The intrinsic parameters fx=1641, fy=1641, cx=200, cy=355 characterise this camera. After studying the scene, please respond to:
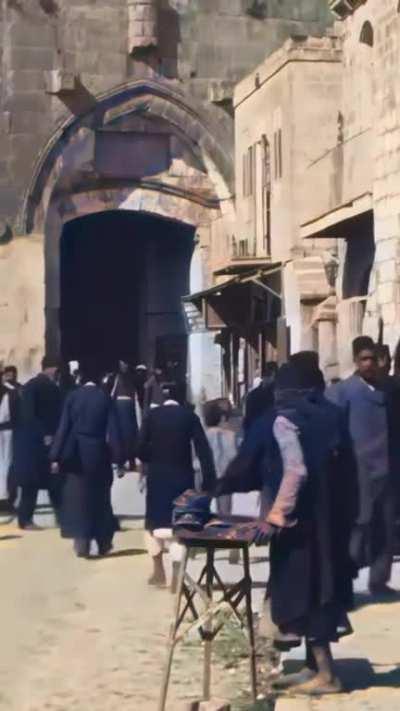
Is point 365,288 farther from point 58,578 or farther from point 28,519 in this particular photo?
point 58,578

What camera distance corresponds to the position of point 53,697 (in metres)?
7.93

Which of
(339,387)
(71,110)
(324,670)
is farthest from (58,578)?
(71,110)

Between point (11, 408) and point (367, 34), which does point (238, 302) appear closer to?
point (367, 34)

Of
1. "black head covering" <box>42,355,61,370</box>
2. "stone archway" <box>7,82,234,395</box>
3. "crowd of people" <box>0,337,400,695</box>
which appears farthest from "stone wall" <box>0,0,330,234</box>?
"crowd of people" <box>0,337,400,695</box>

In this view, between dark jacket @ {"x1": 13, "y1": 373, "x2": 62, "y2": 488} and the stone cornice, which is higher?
the stone cornice

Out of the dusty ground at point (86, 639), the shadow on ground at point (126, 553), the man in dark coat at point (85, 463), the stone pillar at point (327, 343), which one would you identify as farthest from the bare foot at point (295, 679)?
the stone pillar at point (327, 343)

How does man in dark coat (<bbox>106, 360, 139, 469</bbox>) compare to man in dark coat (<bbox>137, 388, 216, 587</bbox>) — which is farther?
man in dark coat (<bbox>106, 360, 139, 469</bbox>)

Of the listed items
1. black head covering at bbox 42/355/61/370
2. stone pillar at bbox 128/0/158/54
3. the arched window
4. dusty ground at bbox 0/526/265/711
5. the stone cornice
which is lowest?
dusty ground at bbox 0/526/265/711

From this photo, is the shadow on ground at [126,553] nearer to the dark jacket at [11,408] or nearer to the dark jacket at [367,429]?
the dark jacket at [367,429]

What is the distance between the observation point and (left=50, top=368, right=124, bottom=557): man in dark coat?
13367mm

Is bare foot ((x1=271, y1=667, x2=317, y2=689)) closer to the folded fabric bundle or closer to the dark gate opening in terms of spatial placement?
the folded fabric bundle

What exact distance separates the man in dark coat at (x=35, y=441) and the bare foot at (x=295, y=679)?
738 cm

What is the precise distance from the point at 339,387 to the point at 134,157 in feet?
66.1

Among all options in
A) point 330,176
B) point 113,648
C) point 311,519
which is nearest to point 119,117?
point 330,176
